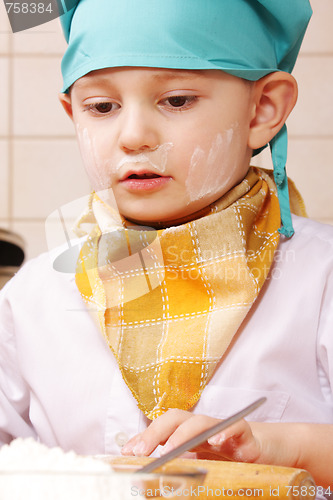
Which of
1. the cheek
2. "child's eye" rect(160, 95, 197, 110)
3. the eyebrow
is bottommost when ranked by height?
the cheek

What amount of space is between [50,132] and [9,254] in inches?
14.8

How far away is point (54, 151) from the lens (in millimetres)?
1189

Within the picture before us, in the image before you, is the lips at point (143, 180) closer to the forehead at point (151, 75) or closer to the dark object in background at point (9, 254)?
the forehead at point (151, 75)

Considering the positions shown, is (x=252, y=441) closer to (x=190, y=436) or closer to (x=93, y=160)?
(x=190, y=436)

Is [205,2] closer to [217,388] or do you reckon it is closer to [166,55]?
[166,55]

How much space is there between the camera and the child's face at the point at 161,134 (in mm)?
503

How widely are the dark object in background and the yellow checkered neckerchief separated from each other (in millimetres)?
291

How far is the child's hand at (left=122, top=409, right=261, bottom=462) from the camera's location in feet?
1.24

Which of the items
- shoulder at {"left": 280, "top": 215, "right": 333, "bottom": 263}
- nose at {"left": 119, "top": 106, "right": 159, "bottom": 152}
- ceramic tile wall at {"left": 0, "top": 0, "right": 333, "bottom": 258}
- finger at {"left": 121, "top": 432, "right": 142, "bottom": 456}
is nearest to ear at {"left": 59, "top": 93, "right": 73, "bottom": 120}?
nose at {"left": 119, "top": 106, "right": 159, "bottom": 152}

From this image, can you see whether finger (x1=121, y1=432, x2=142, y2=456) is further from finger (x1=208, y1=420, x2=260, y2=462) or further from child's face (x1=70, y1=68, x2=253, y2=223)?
child's face (x1=70, y1=68, x2=253, y2=223)

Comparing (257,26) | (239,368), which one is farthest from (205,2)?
(239,368)

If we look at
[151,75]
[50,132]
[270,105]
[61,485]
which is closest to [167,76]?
[151,75]

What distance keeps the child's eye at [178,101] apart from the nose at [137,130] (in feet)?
0.07

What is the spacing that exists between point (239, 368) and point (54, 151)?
0.77m
